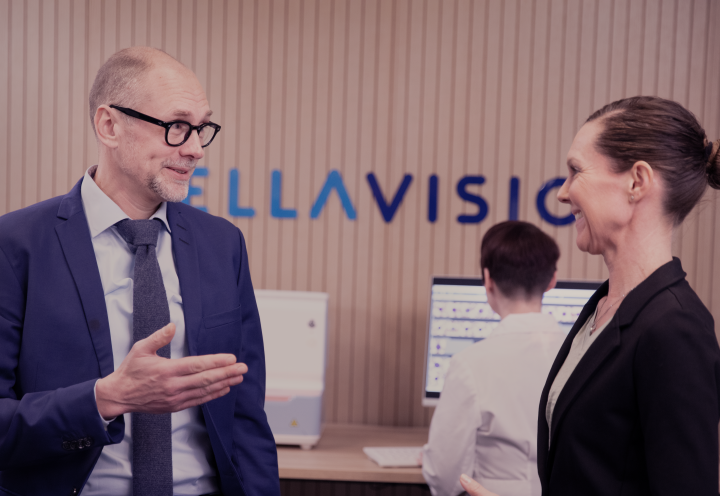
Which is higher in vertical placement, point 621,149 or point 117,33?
point 117,33

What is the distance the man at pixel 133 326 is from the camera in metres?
1.32

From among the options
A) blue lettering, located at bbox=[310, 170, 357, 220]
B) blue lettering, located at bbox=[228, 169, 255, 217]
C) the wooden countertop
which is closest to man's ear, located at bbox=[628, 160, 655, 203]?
the wooden countertop

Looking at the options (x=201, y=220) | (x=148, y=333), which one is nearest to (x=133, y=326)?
(x=148, y=333)

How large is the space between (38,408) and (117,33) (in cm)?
257

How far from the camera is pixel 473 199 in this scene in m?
3.30

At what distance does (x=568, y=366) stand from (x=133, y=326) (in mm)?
1020

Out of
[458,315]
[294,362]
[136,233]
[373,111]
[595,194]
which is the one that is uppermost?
[373,111]

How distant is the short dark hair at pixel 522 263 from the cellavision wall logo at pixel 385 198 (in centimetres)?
100

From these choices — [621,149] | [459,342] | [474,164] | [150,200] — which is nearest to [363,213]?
[474,164]

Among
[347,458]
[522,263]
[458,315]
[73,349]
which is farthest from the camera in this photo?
[458,315]

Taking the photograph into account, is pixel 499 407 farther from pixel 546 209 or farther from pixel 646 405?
pixel 546 209

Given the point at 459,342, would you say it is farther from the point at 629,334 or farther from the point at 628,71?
the point at 629,334

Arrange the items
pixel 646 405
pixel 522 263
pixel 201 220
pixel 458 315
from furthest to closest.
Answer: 1. pixel 458 315
2. pixel 522 263
3. pixel 201 220
4. pixel 646 405

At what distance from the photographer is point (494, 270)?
2.30 m
